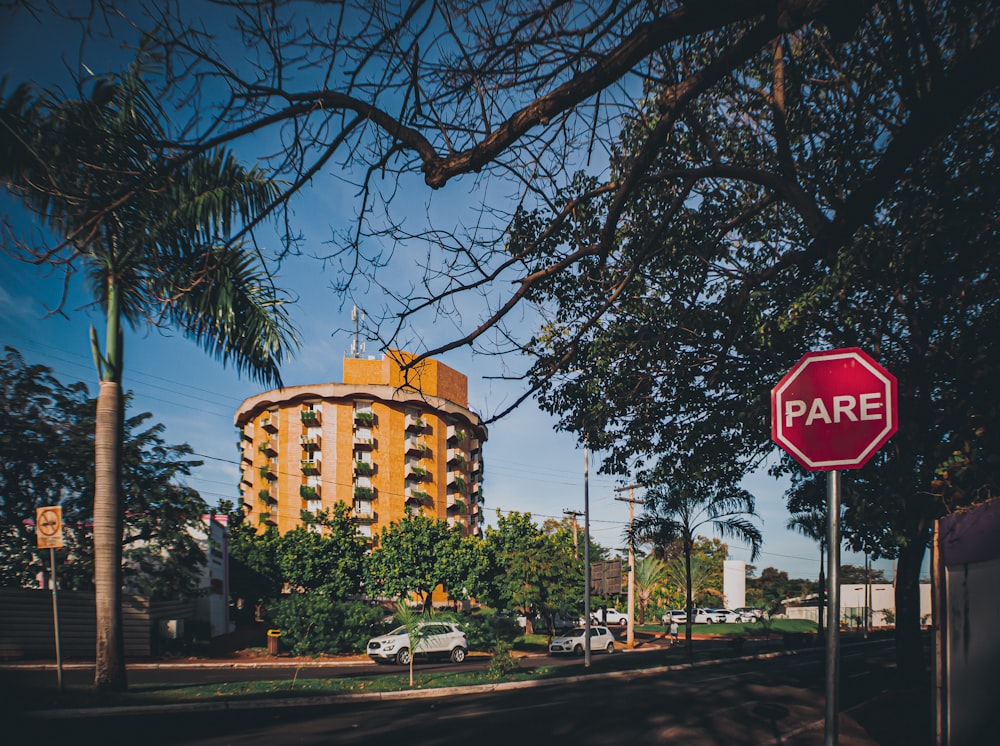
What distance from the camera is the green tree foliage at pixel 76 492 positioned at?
2225 cm

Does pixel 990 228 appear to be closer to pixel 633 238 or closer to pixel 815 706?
pixel 633 238

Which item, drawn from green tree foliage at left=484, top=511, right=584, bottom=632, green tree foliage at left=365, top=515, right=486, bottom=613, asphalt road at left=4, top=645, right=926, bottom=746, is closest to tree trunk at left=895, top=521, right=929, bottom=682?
asphalt road at left=4, top=645, right=926, bottom=746

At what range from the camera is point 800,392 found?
12.2ft

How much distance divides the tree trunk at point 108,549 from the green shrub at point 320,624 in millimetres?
20311

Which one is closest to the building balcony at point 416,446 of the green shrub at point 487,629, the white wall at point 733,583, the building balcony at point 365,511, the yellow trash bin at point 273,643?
the building balcony at point 365,511

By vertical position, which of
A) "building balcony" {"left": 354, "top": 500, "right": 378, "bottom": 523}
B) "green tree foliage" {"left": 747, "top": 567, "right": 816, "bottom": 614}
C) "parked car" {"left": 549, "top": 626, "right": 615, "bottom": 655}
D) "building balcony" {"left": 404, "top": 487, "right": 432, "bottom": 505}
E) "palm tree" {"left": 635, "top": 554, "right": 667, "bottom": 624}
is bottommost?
"green tree foliage" {"left": 747, "top": 567, "right": 816, "bottom": 614}

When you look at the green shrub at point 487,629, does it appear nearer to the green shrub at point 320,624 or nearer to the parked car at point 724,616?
the green shrub at point 320,624

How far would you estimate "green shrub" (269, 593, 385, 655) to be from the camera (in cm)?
3291

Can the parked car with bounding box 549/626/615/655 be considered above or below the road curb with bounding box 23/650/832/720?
below

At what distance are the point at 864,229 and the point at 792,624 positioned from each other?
211 feet

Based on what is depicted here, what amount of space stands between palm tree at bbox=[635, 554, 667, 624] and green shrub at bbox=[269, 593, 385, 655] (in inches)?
1338

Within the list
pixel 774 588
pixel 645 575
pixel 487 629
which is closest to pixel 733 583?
pixel 774 588

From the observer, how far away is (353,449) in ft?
249

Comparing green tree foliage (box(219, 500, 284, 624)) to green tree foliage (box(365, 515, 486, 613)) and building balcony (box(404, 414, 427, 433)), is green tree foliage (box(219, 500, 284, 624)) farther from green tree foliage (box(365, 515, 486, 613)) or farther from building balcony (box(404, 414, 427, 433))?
building balcony (box(404, 414, 427, 433))
